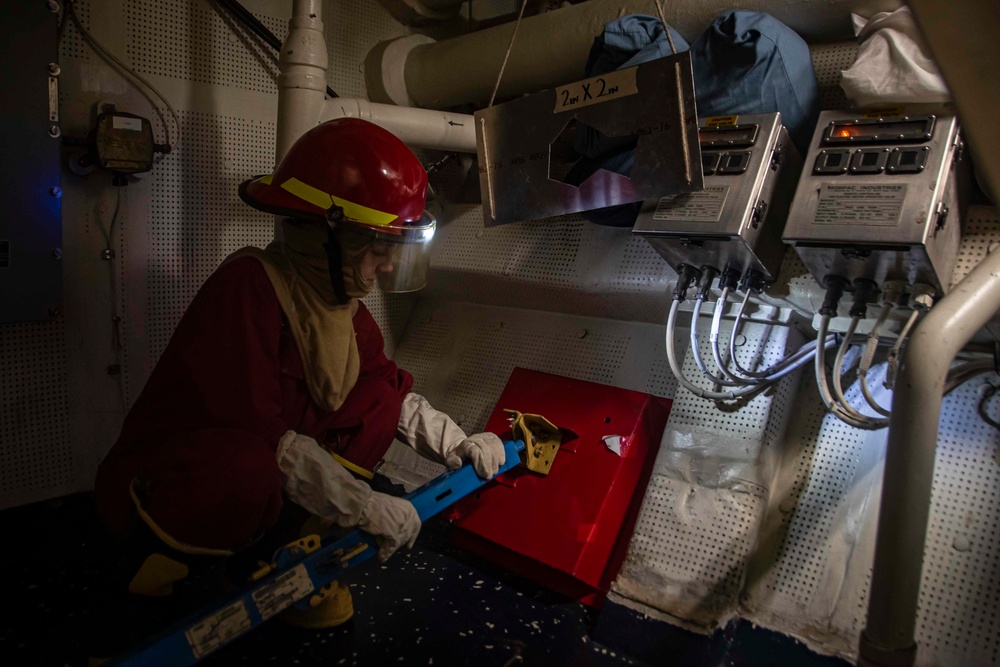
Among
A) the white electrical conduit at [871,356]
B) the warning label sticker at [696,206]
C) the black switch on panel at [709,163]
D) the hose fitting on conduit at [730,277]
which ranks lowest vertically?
the white electrical conduit at [871,356]

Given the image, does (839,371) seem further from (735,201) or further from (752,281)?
(735,201)

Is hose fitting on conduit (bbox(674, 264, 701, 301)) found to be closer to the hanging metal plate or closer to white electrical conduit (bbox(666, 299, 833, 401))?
white electrical conduit (bbox(666, 299, 833, 401))

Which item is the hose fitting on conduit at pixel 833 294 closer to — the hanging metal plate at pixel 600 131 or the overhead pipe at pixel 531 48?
the hanging metal plate at pixel 600 131

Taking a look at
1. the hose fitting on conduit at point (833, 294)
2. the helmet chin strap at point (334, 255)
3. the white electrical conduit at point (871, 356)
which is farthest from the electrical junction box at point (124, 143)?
the white electrical conduit at point (871, 356)

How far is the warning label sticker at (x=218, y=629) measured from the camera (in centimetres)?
154

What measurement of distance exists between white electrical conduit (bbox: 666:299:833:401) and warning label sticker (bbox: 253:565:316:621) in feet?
4.18

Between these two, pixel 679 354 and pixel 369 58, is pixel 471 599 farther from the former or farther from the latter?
pixel 369 58

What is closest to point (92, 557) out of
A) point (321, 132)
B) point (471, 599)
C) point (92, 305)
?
point (92, 305)

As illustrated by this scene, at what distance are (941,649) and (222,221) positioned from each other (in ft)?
9.75

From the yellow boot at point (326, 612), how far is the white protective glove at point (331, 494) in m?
0.25

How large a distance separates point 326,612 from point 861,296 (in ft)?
5.69

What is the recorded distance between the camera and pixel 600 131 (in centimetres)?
208

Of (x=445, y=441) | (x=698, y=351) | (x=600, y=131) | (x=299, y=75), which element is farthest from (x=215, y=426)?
(x=299, y=75)

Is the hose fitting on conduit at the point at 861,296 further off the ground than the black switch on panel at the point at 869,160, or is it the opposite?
the black switch on panel at the point at 869,160
